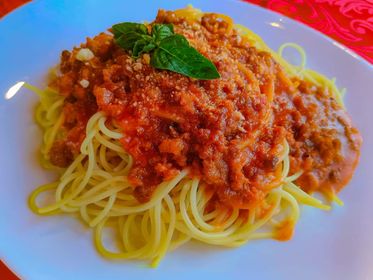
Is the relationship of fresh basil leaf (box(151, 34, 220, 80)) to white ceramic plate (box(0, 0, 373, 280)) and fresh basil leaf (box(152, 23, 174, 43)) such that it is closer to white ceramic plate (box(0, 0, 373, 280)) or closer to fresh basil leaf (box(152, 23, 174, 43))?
fresh basil leaf (box(152, 23, 174, 43))

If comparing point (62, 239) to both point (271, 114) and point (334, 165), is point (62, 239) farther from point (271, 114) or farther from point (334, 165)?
point (334, 165)

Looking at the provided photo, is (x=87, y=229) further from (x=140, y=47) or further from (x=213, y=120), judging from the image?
(x=140, y=47)

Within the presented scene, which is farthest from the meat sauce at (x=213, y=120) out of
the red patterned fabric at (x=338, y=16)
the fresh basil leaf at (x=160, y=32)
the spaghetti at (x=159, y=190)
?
the red patterned fabric at (x=338, y=16)

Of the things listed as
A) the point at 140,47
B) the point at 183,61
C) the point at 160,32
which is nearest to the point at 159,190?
the point at 183,61

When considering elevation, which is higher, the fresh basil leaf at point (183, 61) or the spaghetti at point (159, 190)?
the fresh basil leaf at point (183, 61)

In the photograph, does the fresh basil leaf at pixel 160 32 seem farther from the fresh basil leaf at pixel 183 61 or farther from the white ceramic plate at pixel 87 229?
the white ceramic plate at pixel 87 229

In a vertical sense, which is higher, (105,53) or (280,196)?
(105,53)

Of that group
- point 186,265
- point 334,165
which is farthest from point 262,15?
point 186,265
